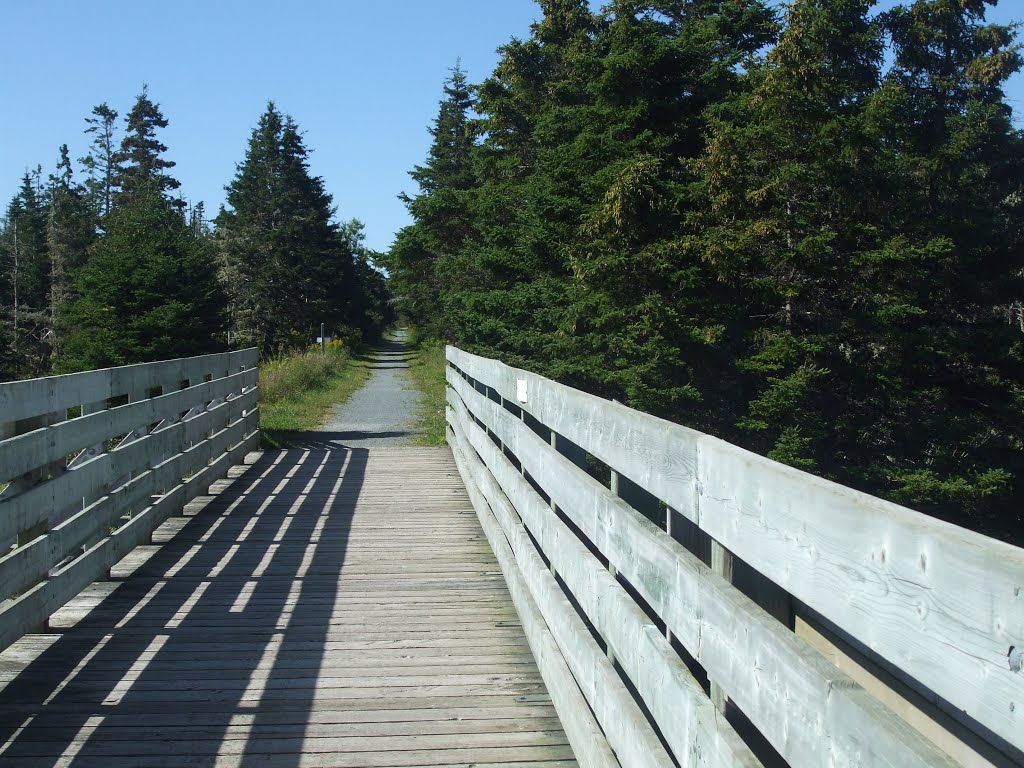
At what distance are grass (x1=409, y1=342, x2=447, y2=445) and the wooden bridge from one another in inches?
249

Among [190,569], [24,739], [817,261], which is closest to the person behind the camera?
[24,739]

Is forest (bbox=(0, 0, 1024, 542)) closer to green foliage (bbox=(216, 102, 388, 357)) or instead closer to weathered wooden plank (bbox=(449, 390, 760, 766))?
weathered wooden plank (bbox=(449, 390, 760, 766))

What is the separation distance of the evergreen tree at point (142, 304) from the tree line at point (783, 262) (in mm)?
8332

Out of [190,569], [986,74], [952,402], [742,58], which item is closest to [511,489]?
[190,569]

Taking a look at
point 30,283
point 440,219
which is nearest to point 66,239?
point 30,283

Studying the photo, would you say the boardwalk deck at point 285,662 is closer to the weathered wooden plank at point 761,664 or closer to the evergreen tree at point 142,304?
the weathered wooden plank at point 761,664

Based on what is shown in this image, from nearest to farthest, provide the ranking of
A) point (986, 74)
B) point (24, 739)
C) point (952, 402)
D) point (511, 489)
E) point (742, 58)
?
1. point (24, 739)
2. point (511, 489)
3. point (952, 402)
4. point (742, 58)
5. point (986, 74)

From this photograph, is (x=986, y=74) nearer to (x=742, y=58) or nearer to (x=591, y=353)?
(x=742, y=58)

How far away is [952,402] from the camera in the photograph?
25.1 meters

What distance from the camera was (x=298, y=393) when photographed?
23.3 metres

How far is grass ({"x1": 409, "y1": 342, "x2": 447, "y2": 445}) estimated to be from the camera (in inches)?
569

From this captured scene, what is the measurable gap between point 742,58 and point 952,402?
1074cm

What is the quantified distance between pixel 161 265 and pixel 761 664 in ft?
68.7

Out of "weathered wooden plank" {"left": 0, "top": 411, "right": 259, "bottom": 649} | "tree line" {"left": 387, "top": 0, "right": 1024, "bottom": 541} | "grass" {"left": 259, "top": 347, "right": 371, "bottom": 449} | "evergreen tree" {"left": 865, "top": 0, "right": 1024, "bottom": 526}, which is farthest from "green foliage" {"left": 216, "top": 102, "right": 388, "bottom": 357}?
"weathered wooden plank" {"left": 0, "top": 411, "right": 259, "bottom": 649}
